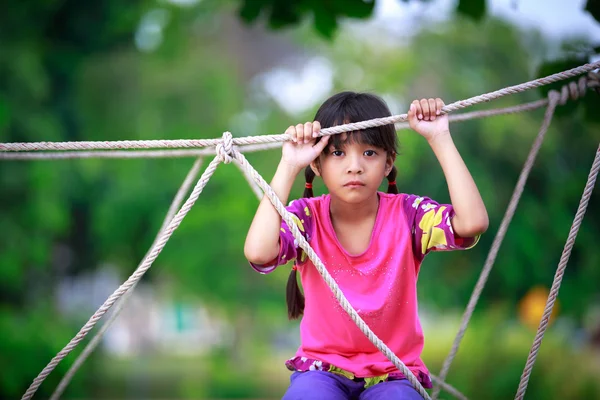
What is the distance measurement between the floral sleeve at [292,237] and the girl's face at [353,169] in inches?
3.0

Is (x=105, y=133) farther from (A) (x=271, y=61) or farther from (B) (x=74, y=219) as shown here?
(A) (x=271, y=61)

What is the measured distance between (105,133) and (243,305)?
1.93 meters

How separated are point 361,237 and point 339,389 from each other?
0.27 meters

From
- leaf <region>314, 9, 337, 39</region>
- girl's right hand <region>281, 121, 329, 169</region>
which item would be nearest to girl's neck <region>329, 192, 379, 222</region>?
girl's right hand <region>281, 121, 329, 169</region>

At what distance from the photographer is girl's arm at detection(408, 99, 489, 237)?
3.63ft

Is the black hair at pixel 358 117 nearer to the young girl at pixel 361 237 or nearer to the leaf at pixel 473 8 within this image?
the young girl at pixel 361 237

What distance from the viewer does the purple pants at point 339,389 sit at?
1.08 meters

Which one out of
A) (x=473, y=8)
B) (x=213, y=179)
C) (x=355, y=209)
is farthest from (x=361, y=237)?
(x=213, y=179)

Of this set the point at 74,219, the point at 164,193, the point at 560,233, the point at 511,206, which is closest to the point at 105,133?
the point at 164,193

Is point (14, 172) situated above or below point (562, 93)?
above

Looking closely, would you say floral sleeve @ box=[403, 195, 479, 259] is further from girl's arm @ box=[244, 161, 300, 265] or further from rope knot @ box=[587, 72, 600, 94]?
rope knot @ box=[587, 72, 600, 94]

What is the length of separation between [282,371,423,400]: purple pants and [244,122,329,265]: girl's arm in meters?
0.21

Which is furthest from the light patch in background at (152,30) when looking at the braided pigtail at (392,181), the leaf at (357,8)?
the braided pigtail at (392,181)

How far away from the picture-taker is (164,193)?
5953 mm
